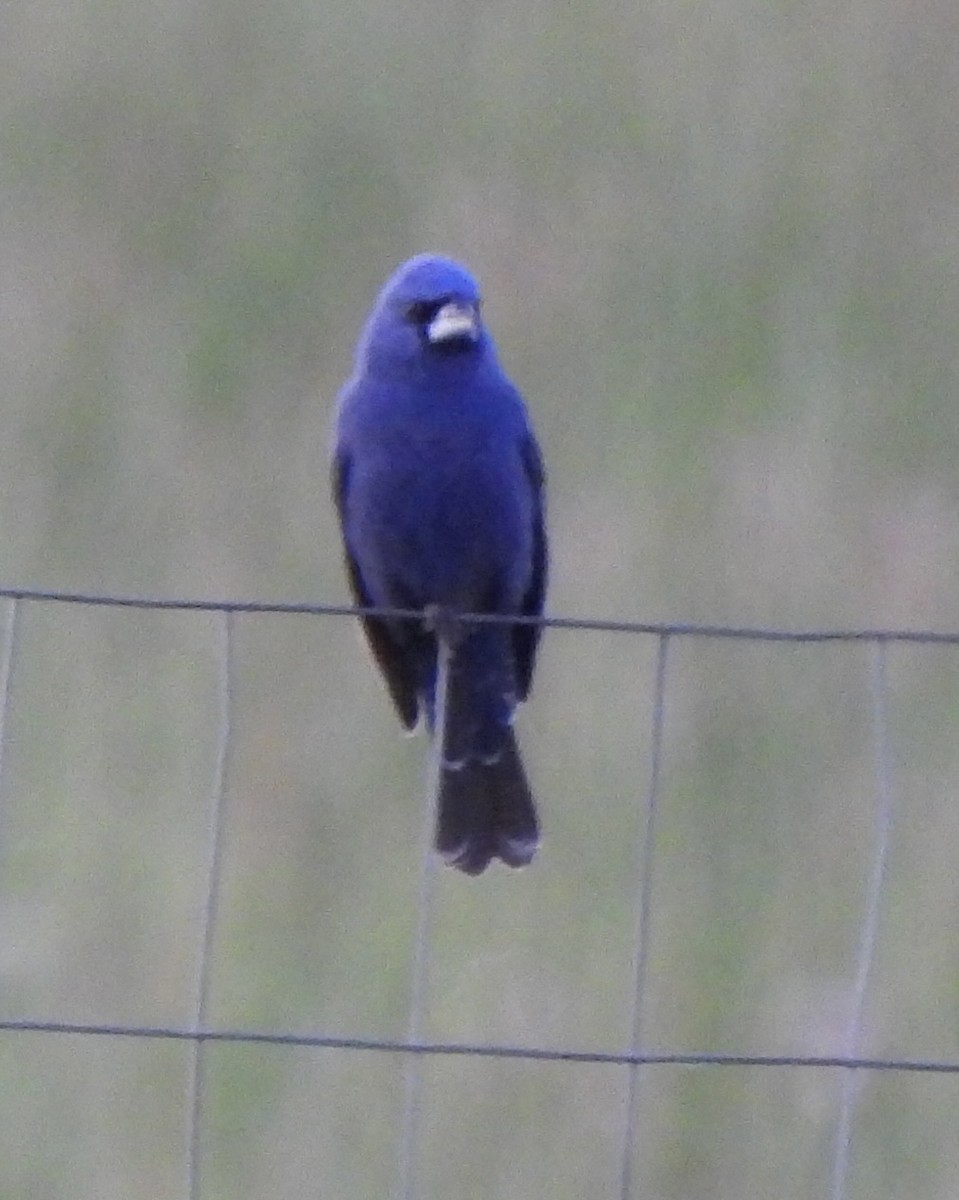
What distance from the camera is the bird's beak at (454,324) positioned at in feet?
13.2

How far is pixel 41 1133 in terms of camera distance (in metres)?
4.47

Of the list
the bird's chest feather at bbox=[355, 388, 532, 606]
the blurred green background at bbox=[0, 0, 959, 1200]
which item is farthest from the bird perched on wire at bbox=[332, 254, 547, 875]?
the blurred green background at bbox=[0, 0, 959, 1200]

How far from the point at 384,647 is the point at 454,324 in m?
0.50

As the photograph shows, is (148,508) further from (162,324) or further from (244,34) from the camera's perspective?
(244,34)

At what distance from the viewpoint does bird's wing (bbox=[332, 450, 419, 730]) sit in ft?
13.7

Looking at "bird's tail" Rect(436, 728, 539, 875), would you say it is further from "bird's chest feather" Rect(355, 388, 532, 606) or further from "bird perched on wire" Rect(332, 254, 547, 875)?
"bird's chest feather" Rect(355, 388, 532, 606)

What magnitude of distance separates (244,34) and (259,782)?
2.08 metres

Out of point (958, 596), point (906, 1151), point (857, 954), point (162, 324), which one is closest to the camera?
point (906, 1151)

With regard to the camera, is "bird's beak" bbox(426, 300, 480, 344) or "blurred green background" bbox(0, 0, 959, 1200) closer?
"bird's beak" bbox(426, 300, 480, 344)

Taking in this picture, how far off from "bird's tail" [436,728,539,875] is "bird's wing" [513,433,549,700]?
9.7 inches

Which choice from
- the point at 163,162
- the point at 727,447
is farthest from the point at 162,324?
the point at 727,447

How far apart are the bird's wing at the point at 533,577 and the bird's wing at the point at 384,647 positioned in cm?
16

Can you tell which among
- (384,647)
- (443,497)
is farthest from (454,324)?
(384,647)

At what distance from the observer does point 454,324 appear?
4.02 metres
